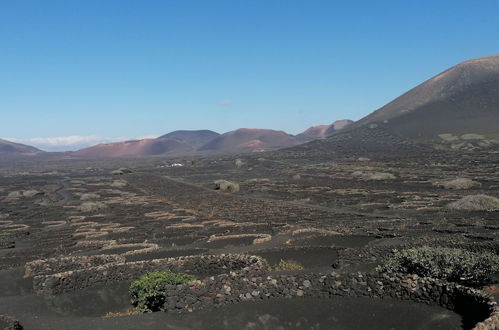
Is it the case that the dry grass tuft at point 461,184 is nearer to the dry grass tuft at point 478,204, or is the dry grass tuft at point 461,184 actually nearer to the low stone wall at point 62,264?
the dry grass tuft at point 478,204

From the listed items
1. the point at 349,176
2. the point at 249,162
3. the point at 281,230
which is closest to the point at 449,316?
the point at 281,230

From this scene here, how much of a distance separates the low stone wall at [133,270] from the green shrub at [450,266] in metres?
6.63

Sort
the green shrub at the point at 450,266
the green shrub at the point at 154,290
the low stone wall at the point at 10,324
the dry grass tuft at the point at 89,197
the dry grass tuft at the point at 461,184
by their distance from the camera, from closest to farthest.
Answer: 1. the low stone wall at the point at 10,324
2. the green shrub at the point at 450,266
3. the green shrub at the point at 154,290
4. the dry grass tuft at the point at 461,184
5. the dry grass tuft at the point at 89,197

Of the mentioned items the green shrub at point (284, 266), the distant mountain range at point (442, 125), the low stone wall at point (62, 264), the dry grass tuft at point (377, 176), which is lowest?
the dry grass tuft at point (377, 176)

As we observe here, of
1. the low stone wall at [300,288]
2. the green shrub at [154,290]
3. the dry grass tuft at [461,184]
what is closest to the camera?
the low stone wall at [300,288]

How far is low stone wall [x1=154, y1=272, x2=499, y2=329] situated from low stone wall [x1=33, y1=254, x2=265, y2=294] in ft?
11.1

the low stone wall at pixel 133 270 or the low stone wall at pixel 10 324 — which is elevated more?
the low stone wall at pixel 10 324

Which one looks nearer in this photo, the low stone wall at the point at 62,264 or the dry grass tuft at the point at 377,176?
the low stone wall at the point at 62,264

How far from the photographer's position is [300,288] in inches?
625

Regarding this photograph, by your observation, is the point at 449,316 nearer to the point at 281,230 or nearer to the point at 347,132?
the point at 281,230

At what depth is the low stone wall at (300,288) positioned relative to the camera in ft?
47.8

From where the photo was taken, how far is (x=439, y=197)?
52094 mm

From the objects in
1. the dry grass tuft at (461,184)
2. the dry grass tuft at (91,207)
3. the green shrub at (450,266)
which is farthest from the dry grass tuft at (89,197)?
the green shrub at (450,266)

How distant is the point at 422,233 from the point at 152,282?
19653 millimetres
